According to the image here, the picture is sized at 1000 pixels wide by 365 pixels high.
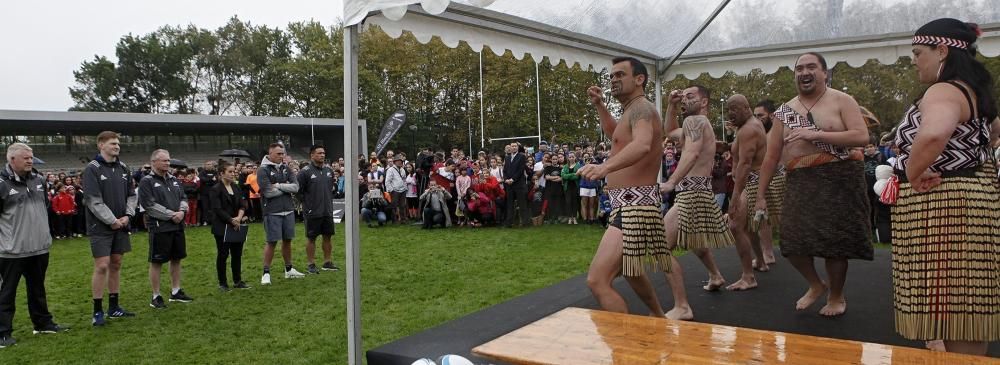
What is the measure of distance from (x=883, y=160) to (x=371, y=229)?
32.5ft

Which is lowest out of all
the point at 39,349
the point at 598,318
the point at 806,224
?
the point at 39,349

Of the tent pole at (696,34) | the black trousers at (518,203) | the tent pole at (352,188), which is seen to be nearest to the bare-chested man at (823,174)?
the tent pole at (352,188)

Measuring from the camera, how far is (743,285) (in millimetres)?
5508

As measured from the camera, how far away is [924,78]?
2.97m

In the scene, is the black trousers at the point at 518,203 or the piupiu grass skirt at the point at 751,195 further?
the black trousers at the point at 518,203

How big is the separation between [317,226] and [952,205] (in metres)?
7.05

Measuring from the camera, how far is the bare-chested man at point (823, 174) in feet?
13.6

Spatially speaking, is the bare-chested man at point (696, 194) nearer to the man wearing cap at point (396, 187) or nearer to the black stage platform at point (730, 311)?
the black stage platform at point (730, 311)

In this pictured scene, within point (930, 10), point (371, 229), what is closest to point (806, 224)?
point (930, 10)

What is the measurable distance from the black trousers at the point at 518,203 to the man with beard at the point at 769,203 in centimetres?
673

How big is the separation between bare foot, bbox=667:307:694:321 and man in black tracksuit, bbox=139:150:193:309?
4.99m

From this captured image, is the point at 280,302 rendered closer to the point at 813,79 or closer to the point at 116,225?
the point at 116,225

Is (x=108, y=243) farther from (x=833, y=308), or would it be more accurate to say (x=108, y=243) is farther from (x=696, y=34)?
(x=696, y=34)

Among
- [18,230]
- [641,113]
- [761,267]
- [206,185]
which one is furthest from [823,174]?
[206,185]
